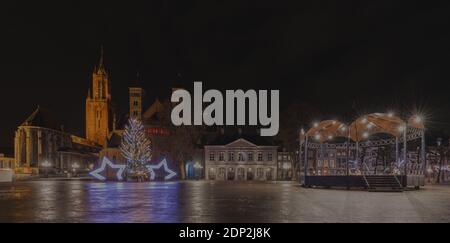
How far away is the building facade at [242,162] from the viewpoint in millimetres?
97750

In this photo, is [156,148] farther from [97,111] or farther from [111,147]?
[97,111]

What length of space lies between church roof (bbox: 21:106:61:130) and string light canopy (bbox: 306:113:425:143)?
111150mm

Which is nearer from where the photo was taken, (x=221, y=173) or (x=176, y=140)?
(x=176, y=140)

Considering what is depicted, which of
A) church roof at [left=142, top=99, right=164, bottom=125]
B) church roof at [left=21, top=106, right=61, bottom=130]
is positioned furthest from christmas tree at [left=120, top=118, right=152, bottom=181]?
church roof at [left=21, top=106, right=61, bottom=130]

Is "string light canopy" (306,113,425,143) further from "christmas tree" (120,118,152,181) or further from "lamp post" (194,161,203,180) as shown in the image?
"lamp post" (194,161,203,180)

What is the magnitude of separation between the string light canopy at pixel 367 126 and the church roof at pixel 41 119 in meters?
111

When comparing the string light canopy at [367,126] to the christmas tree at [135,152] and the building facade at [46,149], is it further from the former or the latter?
the building facade at [46,149]

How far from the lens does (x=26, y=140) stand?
137m

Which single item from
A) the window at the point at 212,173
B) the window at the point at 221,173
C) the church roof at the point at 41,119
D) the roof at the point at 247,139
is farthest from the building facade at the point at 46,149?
the window at the point at 221,173

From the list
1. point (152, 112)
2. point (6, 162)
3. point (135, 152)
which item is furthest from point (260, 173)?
point (6, 162)

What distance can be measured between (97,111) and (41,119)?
29278mm

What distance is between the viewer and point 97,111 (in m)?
173

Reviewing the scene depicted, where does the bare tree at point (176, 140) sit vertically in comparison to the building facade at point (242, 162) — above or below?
above

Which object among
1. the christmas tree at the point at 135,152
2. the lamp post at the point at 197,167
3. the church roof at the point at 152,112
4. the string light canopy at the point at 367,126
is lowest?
the lamp post at the point at 197,167
